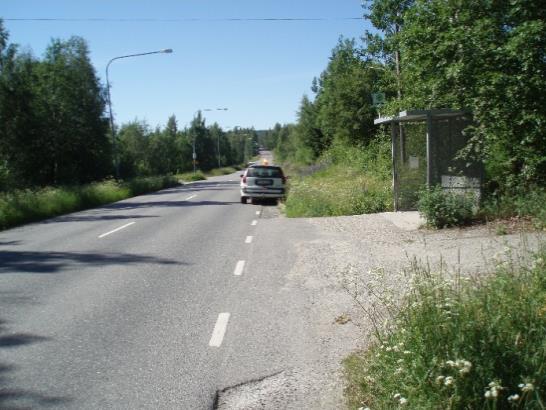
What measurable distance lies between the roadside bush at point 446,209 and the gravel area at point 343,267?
1.27 ft

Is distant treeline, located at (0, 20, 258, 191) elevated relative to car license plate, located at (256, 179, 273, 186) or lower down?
elevated

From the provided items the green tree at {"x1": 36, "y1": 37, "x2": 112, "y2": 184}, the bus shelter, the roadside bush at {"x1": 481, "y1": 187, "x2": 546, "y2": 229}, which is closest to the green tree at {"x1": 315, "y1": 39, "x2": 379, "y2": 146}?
the bus shelter

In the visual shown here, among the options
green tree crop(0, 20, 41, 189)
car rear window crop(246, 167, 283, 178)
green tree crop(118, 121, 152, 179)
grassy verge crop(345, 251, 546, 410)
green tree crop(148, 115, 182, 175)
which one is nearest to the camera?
grassy verge crop(345, 251, 546, 410)

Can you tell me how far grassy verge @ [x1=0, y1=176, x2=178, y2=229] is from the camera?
20.0 m

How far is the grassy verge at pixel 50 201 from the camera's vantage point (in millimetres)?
19969

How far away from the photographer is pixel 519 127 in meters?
11.3

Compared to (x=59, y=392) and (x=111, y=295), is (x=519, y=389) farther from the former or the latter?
(x=111, y=295)

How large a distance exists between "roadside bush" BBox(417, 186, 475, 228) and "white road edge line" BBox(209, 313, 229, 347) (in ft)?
22.0

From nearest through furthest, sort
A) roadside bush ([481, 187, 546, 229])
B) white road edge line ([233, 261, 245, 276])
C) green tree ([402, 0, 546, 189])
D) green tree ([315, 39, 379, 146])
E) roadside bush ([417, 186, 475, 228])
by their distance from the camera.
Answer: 1. white road edge line ([233, 261, 245, 276])
2. green tree ([402, 0, 546, 189])
3. roadside bush ([481, 187, 546, 229])
4. roadside bush ([417, 186, 475, 228])
5. green tree ([315, 39, 379, 146])

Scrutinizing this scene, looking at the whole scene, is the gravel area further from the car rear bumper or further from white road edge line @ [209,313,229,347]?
the car rear bumper

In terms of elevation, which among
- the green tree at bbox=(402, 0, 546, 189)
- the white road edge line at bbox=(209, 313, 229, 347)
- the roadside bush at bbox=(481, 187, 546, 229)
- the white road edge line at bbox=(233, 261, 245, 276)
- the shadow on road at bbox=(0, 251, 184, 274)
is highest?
the green tree at bbox=(402, 0, 546, 189)

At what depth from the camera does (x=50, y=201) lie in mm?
23484

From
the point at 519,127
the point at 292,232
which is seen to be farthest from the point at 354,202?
the point at 519,127

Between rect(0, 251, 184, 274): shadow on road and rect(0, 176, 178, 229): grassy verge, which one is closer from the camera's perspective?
rect(0, 251, 184, 274): shadow on road
